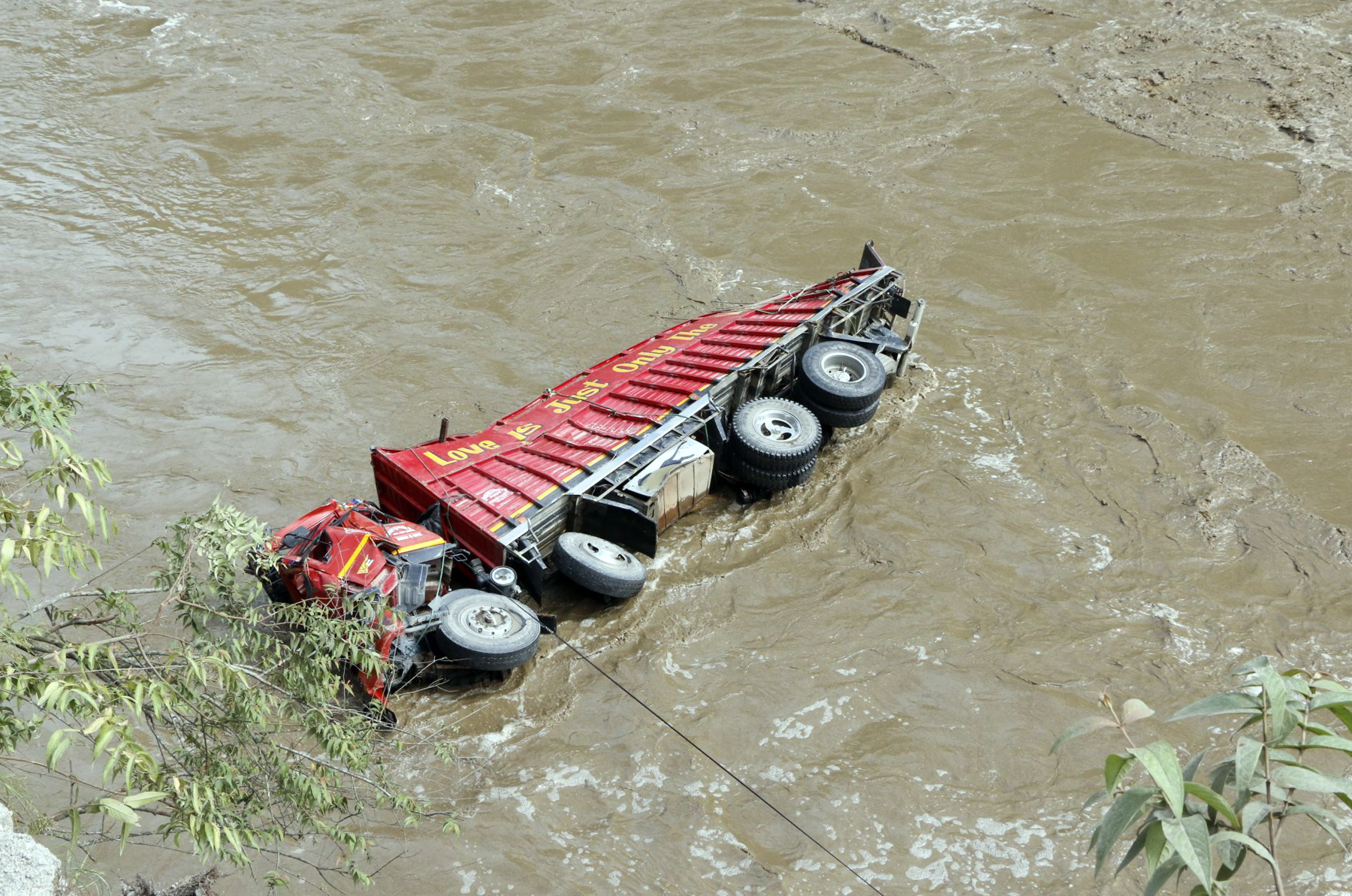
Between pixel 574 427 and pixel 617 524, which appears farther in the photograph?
pixel 574 427

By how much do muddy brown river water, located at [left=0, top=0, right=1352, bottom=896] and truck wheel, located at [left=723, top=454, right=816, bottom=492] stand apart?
447 millimetres

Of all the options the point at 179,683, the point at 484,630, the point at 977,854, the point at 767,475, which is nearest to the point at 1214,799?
the point at 179,683

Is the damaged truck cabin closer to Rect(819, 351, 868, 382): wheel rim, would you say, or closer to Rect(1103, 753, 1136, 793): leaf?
Rect(819, 351, 868, 382): wheel rim

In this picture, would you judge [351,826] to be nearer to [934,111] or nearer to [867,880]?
[867,880]

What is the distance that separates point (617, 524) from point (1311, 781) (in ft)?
23.3

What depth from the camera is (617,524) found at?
354 inches

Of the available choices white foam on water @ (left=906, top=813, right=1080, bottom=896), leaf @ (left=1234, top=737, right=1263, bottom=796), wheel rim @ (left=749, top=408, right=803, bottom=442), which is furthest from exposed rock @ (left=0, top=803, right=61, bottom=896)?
wheel rim @ (left=749, top=408, right=803, bottom=442)

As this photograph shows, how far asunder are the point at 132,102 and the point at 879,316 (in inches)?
607

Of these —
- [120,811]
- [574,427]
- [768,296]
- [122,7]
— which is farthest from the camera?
[122,7]

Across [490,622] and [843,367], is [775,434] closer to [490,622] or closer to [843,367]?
[843,367]

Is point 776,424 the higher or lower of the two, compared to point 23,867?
lower

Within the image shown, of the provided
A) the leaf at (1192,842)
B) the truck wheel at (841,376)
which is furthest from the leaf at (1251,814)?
the truck wheel at (841,376)

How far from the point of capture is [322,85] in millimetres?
19578

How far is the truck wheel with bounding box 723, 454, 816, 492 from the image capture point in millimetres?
10016
